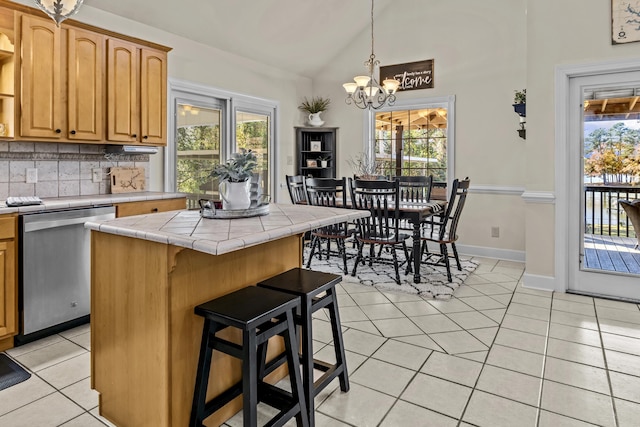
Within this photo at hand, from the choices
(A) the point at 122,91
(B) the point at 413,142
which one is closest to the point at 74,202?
(A) the point at 122,91

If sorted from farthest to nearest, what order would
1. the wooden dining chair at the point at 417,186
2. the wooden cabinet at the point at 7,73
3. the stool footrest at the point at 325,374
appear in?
the wooden dining chair at the point at 417,186, the wooden cabinet at the point at 7,73, the stool footrest at the point at 325,374

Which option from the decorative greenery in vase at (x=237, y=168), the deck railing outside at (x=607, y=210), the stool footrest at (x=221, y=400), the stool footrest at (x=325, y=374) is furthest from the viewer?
the deck railing outside at (x=607, y=210)

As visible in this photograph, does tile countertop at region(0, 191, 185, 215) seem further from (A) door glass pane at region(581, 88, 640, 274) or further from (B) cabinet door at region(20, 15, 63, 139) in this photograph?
(A) door glass pane at region(581, 88, 640, 274)

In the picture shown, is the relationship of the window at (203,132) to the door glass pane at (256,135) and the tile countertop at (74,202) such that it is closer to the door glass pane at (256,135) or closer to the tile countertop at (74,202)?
the door glass pane at (256,135)

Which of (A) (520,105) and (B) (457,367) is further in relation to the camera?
(A) (520,105)

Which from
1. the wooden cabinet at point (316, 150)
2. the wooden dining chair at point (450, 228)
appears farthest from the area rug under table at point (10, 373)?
the wooden cabinet at point (316, 150)

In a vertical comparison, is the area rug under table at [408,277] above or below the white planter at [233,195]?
below

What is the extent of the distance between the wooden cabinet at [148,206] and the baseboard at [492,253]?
12.2 feet

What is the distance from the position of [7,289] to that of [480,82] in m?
5.30

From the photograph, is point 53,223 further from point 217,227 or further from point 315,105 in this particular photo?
point 315,105

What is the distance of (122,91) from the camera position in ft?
11.7

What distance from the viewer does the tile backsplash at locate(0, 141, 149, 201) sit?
124 inches

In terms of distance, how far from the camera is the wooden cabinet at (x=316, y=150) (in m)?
6.37

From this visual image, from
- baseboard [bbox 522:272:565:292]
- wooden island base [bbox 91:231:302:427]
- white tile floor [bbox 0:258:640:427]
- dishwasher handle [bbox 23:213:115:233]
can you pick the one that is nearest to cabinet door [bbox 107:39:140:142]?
dishwasher handle [bbox 23:213:115:233]
